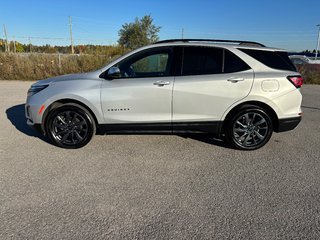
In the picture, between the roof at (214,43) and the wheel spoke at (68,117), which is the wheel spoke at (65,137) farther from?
the roof at (214,43)

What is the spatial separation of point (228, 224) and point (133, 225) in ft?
3.01

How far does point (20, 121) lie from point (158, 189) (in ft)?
14.3

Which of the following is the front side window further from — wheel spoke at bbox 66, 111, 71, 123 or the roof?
wheel spoke at bbox 66, 111, 71, 123

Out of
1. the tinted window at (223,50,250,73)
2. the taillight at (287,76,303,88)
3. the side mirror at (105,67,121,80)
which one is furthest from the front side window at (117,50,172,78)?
the taillight at (287,76,303,88)

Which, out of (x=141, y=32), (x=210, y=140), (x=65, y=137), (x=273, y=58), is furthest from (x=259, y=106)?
(x=141, y=32)

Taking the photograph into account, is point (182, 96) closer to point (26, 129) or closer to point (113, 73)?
Answer: point (113, 73)

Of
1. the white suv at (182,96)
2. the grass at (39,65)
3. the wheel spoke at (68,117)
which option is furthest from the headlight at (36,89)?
the grass at (39,65)

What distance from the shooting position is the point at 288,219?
8.11 ft

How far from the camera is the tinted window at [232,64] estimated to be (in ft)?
13.2

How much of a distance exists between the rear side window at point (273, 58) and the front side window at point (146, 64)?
1.28 meters

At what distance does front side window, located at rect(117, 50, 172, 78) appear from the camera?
4121 millimetres

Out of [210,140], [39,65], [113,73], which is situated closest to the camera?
[113,73]

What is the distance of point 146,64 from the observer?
4348 millimetres

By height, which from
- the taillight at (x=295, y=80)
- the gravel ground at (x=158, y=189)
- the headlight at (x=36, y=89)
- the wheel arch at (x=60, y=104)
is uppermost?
the taillight at (x=295, y=80)
